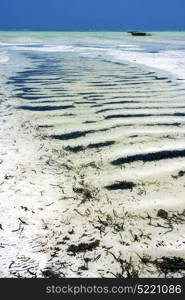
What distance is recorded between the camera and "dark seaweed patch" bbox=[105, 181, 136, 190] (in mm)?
3152

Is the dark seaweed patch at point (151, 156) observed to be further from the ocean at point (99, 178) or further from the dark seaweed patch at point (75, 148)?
the dark seaweed patch at point (75, 148)

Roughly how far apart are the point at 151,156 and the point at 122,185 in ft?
1.96

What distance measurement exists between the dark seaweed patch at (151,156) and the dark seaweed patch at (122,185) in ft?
1.18

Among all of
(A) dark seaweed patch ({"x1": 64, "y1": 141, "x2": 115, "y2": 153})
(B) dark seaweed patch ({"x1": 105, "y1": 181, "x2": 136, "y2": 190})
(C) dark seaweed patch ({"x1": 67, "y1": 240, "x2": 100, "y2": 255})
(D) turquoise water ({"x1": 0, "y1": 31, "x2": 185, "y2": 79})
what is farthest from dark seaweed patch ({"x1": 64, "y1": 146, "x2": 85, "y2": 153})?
(D) turquoise water ({"x1": 0, "y1": 31, "x2": 185, "y2": 79})

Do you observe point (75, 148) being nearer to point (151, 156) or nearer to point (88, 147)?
point (88, 147)

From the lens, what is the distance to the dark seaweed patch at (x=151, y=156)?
359 centimetres

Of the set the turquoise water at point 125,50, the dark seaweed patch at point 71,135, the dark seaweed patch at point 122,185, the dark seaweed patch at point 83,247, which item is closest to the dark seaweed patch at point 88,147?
the dark seaweed patch at point 71,135

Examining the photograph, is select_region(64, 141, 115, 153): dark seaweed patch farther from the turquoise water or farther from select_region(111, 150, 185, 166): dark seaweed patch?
the turquoise water

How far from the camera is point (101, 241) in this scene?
97.8 inches

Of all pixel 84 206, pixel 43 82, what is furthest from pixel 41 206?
pixel 43 82

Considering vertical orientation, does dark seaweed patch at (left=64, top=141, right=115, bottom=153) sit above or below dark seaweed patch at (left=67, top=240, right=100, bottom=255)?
above

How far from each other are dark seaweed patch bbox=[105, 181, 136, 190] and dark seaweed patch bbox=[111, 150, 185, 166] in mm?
361

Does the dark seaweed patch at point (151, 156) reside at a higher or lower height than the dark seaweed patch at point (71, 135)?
lower

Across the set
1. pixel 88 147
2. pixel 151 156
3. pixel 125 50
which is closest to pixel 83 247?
pixel 151 156
